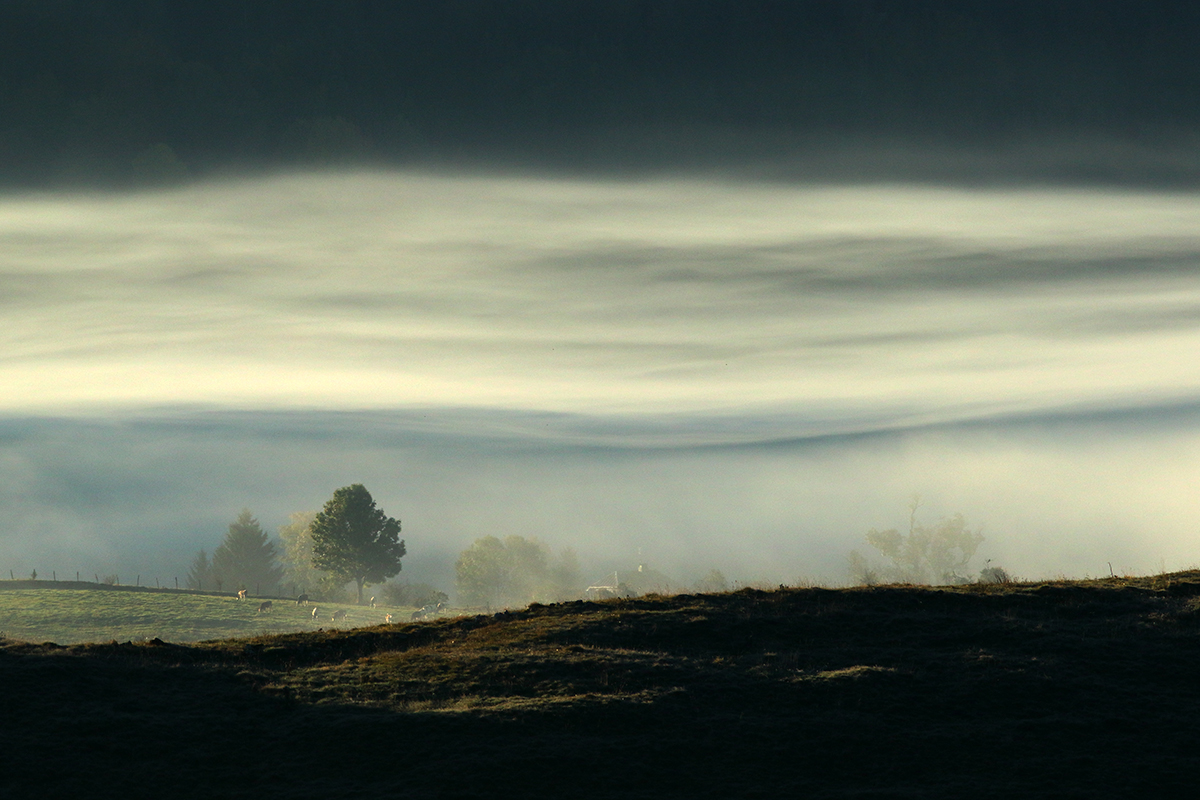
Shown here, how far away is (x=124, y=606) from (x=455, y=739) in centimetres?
9099

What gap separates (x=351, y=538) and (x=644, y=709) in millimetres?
137802

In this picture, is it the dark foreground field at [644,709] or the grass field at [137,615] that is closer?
the dark foreground field at [644,709]

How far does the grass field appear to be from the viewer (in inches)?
3455

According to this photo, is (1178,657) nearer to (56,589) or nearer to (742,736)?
(742,736)

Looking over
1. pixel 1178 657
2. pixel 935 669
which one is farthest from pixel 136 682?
pixel 1178 657

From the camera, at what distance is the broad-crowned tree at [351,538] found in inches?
6078

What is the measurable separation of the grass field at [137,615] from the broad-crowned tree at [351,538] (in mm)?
36070

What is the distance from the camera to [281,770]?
19781 millimetres

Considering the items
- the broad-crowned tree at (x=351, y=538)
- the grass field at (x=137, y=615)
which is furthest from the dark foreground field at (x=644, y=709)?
the broad-crowned tree at (x=351, y=538)

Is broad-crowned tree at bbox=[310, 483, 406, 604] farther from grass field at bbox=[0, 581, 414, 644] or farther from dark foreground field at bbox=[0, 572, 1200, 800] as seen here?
dark foreground field at bbox=[0, 572, 1200, 800]

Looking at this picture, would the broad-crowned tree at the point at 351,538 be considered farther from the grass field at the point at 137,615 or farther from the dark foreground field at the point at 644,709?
the dark foreground field at the point at 644,709

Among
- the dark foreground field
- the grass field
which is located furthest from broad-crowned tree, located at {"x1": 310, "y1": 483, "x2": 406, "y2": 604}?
the dark foreground field

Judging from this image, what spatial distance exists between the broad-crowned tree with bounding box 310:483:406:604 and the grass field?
3607cm

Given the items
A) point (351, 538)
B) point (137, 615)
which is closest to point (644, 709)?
point (137, 615)
